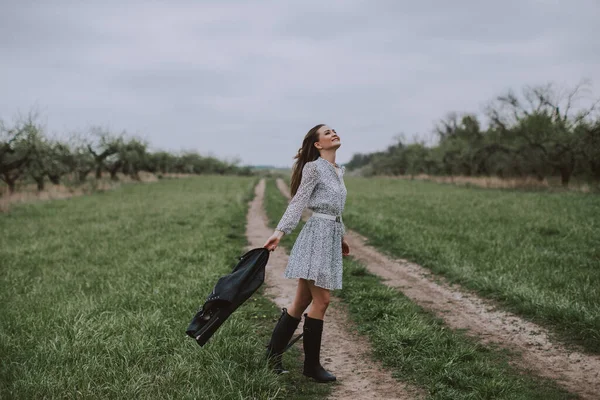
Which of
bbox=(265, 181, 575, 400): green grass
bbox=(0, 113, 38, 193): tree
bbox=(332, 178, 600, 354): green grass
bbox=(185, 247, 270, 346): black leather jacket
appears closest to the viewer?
bbox=(185, 247, 270, 346): black leather jacket

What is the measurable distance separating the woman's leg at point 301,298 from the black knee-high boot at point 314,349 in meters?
0.12

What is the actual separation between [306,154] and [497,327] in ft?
11.7

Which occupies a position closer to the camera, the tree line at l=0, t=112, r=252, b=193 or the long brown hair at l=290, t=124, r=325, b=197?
the long brown hair at l=290, t=124, r=325, b=197

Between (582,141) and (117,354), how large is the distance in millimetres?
30860

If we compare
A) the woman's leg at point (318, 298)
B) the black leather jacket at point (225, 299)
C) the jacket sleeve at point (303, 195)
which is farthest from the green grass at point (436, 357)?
the jacket sleeve at point (303, 195)

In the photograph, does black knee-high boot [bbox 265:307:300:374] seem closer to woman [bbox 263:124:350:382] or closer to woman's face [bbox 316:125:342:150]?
woman [bbox 263:124:350:382]

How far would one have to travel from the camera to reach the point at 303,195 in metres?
3.99

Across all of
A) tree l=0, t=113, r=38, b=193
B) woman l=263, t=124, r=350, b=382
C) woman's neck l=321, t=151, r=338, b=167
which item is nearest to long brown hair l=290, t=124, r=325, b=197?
woman l=263, t=124, r=350, b=382

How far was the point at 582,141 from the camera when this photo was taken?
2716cm

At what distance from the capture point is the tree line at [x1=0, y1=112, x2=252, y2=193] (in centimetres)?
2692

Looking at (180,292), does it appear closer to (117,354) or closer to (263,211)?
(117,354)

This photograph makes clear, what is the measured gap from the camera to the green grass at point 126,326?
11.9 ft

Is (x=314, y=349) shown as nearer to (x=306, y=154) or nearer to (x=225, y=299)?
(x=225, y=299)

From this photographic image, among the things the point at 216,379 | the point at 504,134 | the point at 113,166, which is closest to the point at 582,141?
the point at 504,134
